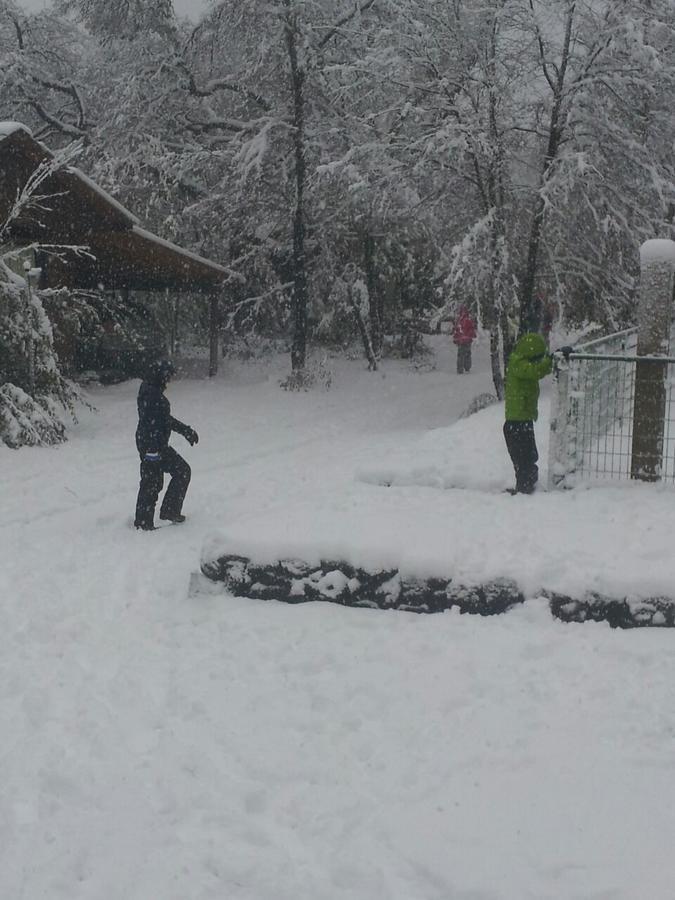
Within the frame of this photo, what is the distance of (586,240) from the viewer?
1739cm

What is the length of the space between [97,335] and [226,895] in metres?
19.0

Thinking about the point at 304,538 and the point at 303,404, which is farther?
the point at 303,404

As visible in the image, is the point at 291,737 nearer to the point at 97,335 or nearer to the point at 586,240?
the point at 586,240

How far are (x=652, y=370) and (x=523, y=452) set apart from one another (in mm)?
1289

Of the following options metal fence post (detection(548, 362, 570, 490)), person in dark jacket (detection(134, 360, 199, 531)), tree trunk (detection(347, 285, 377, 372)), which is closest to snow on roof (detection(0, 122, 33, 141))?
tree trunk (detection(347, 285, 377, 372))

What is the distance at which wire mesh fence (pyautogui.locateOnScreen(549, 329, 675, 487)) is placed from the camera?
7516 millimetres

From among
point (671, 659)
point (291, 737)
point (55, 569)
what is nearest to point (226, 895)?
point (291, 737)

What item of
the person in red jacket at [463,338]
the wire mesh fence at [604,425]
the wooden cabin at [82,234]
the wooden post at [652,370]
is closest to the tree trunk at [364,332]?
the person in red jacket at [463,338]

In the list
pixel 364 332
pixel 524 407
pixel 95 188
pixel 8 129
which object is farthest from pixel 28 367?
pixel 364 332

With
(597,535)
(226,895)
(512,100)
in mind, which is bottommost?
(226,895)

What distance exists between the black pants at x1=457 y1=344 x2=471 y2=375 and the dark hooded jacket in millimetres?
16227

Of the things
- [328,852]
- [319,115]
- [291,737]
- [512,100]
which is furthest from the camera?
[319,115]

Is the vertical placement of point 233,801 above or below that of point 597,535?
below

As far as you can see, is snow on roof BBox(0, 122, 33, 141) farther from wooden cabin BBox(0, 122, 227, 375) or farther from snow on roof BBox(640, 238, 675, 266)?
snow on roof BBox(640, 238, 675, 266)
